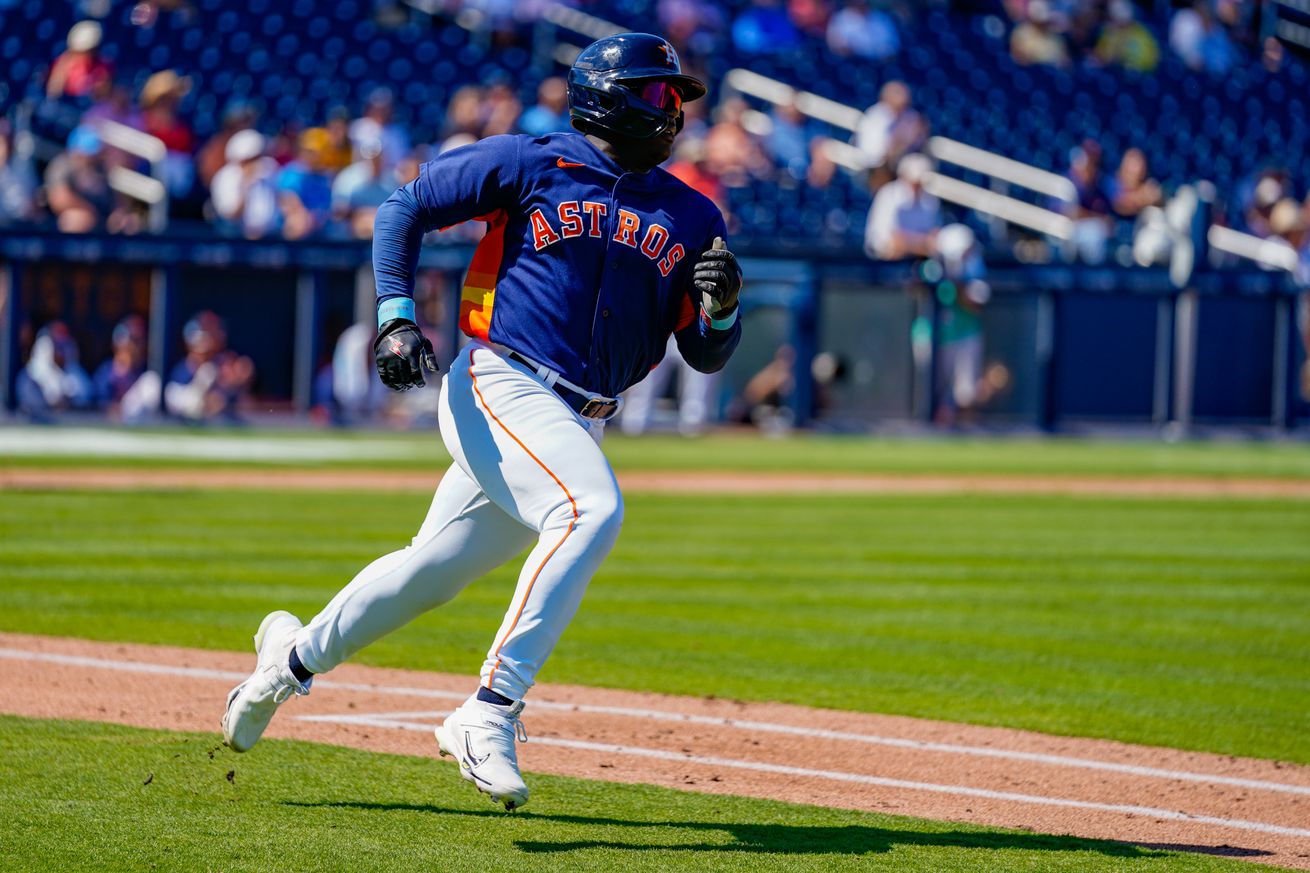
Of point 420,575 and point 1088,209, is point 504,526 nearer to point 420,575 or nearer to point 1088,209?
point 420,575

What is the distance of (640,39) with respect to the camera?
4.32 meters

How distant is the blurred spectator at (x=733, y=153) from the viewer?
1873 cm

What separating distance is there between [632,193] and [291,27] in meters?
16.8

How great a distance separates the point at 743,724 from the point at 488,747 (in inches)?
66.8

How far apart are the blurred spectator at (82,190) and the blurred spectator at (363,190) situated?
1.93 meters

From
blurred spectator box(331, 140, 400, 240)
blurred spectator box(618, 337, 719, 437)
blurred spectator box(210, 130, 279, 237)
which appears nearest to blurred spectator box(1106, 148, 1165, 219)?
blurred spectator box(618, 337, 719, 437)

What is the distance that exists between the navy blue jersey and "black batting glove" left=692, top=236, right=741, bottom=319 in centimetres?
12

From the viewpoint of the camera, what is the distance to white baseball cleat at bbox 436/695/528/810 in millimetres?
3867

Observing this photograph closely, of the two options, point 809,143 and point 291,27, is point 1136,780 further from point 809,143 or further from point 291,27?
point 291,27

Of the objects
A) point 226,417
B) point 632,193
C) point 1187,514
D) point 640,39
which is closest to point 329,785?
point 632,193

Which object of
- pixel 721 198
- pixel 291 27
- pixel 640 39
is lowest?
pixel 640 39

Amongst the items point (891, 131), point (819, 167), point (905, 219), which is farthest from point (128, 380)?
point (891, 131)

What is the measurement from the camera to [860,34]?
22.8 metres

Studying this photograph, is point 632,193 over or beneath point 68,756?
over
